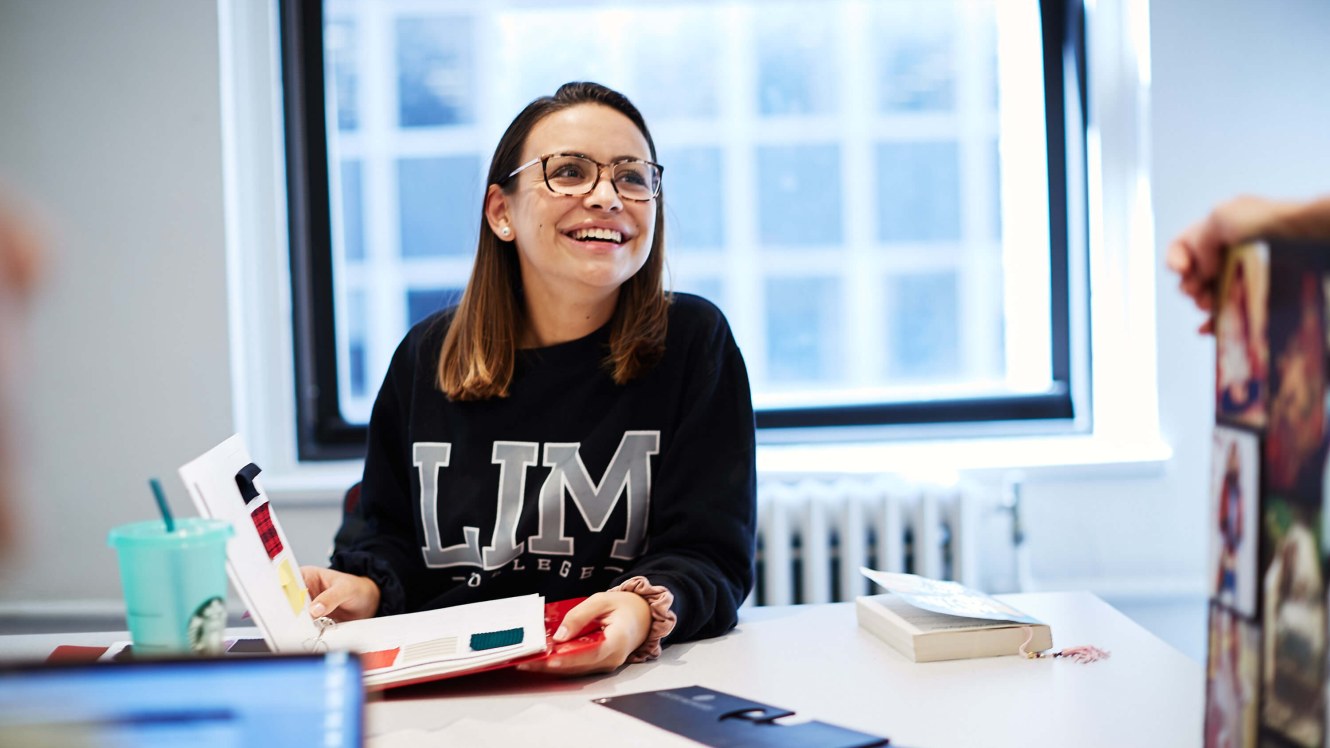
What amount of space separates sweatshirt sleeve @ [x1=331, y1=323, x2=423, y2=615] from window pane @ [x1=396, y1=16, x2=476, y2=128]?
1154 mm

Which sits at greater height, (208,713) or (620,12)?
(620,12)

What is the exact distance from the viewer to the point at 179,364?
94.0 inches

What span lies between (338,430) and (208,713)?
6.78ft

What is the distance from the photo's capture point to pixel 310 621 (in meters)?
1.12

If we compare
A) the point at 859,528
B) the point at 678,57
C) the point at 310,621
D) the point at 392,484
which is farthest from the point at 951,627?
the point at 678,57

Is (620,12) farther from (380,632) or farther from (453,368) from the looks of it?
(380,632)

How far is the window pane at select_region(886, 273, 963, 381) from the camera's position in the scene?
2617mm

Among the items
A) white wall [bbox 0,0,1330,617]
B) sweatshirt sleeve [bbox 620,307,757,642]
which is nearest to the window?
white wall [bbox 0,0,1330,617]

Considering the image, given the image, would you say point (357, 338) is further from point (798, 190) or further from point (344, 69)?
point (798, 190)

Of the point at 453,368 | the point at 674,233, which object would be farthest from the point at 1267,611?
the point at 674,233

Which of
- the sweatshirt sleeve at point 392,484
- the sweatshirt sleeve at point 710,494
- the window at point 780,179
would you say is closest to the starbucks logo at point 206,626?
the sweatshirt sleeve at point 710,494

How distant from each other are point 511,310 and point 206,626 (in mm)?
790

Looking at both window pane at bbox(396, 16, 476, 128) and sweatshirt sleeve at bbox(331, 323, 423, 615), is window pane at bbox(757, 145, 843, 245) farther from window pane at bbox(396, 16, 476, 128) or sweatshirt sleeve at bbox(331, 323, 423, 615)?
sweatshirt sleeve at bbox(331, 323, 423, 615)

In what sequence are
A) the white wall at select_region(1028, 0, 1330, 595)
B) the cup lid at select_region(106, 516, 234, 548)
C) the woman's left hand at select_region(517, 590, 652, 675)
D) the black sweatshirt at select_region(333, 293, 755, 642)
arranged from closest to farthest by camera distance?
1. the cup lid at select_region(106, 516, 234, 548)
2. the woman's left hand at select_region(517, 590, 652, 675)
3. the black sweatshirt at select_region(333, 293, 755, 642)
4. the white wall at select_region(1028, 0, 1330, 595)
